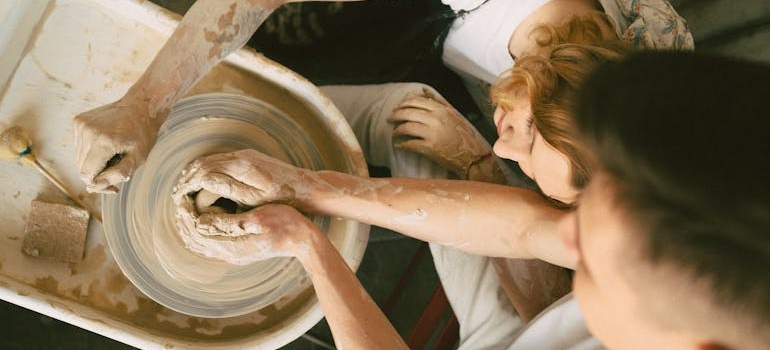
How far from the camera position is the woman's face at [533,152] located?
99 cm

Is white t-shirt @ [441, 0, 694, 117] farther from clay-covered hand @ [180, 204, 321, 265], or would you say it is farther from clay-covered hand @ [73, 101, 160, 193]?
clay-covered hand @ [73, 101, 160, 193]

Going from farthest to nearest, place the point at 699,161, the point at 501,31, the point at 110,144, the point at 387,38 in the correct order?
1. the point at 387,38
2. the point at 501,31
3. the point at 110,144
4. the point at 699,161

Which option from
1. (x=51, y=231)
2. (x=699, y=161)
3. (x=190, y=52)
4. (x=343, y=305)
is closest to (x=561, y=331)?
(x=343, y=305)

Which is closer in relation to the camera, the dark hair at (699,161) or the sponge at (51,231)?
the dark hair at (699,161)

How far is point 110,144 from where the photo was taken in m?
0.89

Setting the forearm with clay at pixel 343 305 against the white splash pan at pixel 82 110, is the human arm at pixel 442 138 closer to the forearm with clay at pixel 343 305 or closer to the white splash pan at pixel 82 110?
the white splash pan at pixel 82 110

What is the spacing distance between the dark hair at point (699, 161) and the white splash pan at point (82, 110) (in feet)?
2.21

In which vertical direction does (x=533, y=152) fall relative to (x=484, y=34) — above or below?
below

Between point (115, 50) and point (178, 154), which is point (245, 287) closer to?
point (178, 154)

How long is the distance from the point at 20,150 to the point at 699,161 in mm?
990

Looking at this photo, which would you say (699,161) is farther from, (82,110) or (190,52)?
(82,110)

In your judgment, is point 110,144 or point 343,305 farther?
point 343,305

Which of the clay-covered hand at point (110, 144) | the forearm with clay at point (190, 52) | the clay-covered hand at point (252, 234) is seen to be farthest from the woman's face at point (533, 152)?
the clay-covered hand at point (110, 144)

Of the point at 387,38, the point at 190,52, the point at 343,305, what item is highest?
the point at 190,52
